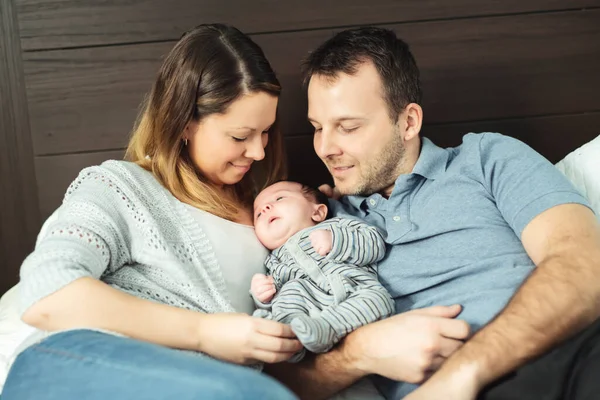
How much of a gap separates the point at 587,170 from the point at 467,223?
41 centimetres

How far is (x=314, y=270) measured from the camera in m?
1.49

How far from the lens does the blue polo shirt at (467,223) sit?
56.7 inches

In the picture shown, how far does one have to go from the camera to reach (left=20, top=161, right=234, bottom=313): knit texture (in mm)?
1260

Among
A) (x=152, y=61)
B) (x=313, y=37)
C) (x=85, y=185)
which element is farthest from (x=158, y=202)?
(x=313, y=37)

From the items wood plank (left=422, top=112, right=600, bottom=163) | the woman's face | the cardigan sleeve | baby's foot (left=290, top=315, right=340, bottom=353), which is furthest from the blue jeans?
wood plank (left=422, top=112, right=600, bottom=163)

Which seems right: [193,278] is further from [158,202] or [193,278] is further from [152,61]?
[152,61]

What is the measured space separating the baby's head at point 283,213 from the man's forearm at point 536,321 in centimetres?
54

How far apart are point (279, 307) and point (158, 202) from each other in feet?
1.26

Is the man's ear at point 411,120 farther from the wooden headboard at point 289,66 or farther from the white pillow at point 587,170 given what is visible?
the white pillow at point 587,170

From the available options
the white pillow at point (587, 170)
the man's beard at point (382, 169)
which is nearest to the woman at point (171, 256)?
the man's beard at point (382, 169)

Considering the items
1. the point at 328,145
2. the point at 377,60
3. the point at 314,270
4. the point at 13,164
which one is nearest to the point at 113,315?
the point at 314,270

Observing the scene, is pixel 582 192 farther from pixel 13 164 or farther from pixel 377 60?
pixel 13 164

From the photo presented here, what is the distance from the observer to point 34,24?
196 cm

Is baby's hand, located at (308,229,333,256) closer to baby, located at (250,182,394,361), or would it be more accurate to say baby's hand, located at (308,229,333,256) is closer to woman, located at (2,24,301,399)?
baby, located at (250,182,394,361)
